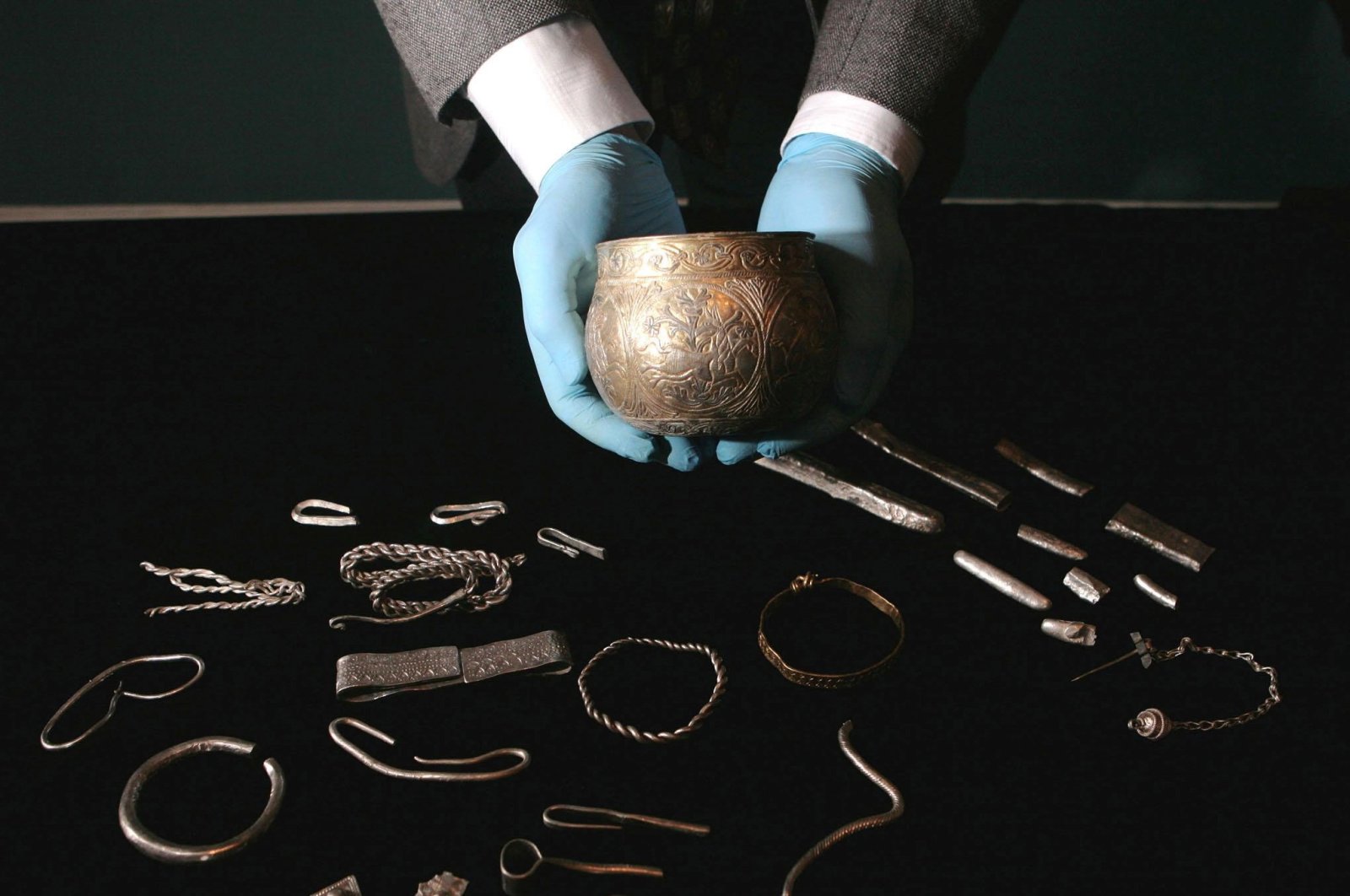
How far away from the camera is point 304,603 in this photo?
1.90m

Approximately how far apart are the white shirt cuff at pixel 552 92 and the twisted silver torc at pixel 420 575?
941 mm

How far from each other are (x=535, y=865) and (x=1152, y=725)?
1100 mm

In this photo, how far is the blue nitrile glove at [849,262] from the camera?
74.5 inches

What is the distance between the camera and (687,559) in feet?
6.68

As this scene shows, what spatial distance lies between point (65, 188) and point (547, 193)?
3.94 meters

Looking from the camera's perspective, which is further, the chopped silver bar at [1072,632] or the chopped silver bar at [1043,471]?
the chopped silver bar at [1043,471]

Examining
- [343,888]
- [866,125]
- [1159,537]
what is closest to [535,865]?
[343,888]

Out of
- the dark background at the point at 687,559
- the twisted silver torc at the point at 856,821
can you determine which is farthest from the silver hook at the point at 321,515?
the twisted silver torc at the point at 856,821

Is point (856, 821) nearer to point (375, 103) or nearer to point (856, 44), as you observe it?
point (856, 44)

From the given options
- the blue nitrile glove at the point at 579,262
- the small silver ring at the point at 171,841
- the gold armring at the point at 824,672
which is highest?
the blue nitrile glove at the point at 579,262

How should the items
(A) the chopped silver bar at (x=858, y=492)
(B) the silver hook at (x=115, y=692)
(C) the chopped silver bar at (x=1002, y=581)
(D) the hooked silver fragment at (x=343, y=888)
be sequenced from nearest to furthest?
→ (D) the hooked silver fragment at (x=343, y=888), (B) the silver hook at (x=115, y=692), (C) the chopped silver bar at (x=1002, y=581), (A) the chopped silver bar at (x=858, y=492)

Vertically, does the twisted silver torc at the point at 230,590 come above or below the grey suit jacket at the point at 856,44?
below

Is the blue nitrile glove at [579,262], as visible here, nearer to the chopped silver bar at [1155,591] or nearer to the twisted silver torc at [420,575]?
the twisted silver torc at [420,575]

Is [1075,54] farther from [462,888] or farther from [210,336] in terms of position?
[462,888]
